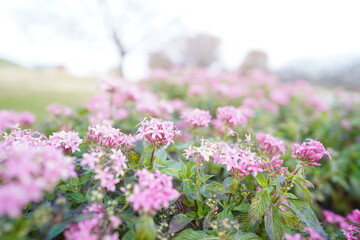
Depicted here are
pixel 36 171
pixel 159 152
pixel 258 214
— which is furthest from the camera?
pixel 159 152

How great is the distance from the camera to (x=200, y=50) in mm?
20984

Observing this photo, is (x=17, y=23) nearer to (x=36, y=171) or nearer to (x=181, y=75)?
(x=181, y=75)

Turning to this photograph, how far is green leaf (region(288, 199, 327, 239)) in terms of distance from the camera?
4.17 ft

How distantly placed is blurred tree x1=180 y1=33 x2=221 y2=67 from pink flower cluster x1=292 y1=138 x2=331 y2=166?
1957 centimetres

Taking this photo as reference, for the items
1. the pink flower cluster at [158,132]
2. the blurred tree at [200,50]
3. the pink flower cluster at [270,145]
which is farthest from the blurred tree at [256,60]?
the pink flower cluster at [158,132]

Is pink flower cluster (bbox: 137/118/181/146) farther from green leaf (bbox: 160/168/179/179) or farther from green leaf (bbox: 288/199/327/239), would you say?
green leaf (bbox: 288/199/327/239)

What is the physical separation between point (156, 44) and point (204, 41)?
7954 mm

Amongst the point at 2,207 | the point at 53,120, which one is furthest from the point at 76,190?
the point at 53,120

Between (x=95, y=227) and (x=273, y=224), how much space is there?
858mm

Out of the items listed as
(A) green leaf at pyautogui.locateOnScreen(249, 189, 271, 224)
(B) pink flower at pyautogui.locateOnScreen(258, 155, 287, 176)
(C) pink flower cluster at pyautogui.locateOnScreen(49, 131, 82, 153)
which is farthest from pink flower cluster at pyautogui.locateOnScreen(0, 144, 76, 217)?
(B) pink flower at pyautogui.locateOnScreen(258, 155, 287, 176)

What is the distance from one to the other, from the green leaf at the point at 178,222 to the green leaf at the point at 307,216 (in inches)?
23.2

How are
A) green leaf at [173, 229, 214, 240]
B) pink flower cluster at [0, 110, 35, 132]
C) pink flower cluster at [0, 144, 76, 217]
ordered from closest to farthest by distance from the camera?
pink flower cluster at [0, 144, 76, 217], green leaf at [173, 229, 214, 240], pink flower cluster at [0, 110, 35, 132]

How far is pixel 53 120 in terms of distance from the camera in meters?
3.01

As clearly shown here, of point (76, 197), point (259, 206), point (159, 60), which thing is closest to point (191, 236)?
point (259, 206)
